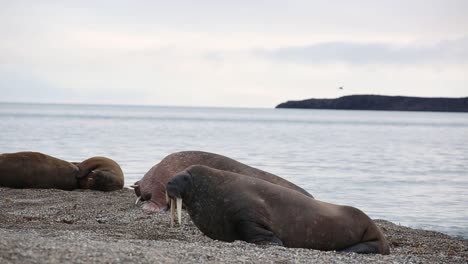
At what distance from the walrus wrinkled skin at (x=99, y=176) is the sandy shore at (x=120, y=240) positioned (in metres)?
0.40

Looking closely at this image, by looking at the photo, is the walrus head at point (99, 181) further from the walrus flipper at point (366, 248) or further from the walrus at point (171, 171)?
the walrus flipper at point (366, 248)

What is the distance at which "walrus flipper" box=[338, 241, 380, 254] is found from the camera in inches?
366

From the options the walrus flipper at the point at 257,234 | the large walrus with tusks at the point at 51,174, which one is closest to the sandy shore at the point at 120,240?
the walrus flipper at the point at 257,234

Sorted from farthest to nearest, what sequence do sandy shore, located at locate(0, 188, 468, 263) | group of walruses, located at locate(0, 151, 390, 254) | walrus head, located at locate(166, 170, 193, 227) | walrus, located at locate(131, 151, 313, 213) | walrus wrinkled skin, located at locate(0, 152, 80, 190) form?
walrus wrinkled skin, located at locate(0, 152, 80, 190) → walrus, located at locate(131, 151, 313, 213) → walrus head, located at locate(166, 170, 193, 227) → group of walruses, located at locate(0, 151, 390, 254) → sandy shore, located at locate(0, 188, 468, 263)

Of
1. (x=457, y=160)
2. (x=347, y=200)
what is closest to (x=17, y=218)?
(x=347, y=200)

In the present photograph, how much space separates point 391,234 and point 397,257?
292 cm

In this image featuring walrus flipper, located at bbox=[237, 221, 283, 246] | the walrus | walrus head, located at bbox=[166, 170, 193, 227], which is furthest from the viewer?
the walrus

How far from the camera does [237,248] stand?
8336mm

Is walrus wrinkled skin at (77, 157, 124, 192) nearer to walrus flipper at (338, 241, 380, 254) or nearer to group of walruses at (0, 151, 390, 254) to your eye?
group of walruses at (0, 151, 390, 254)

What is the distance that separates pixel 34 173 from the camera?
1595cm

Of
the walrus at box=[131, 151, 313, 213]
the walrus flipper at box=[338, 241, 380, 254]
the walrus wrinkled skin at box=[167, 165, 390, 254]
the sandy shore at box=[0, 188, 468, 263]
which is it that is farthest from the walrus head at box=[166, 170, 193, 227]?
the walrus at box=[131, 151, 313, 213]

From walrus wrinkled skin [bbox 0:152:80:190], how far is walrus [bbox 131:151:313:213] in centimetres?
298

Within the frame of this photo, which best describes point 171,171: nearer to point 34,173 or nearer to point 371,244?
point 34,173

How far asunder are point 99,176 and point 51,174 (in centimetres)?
94
